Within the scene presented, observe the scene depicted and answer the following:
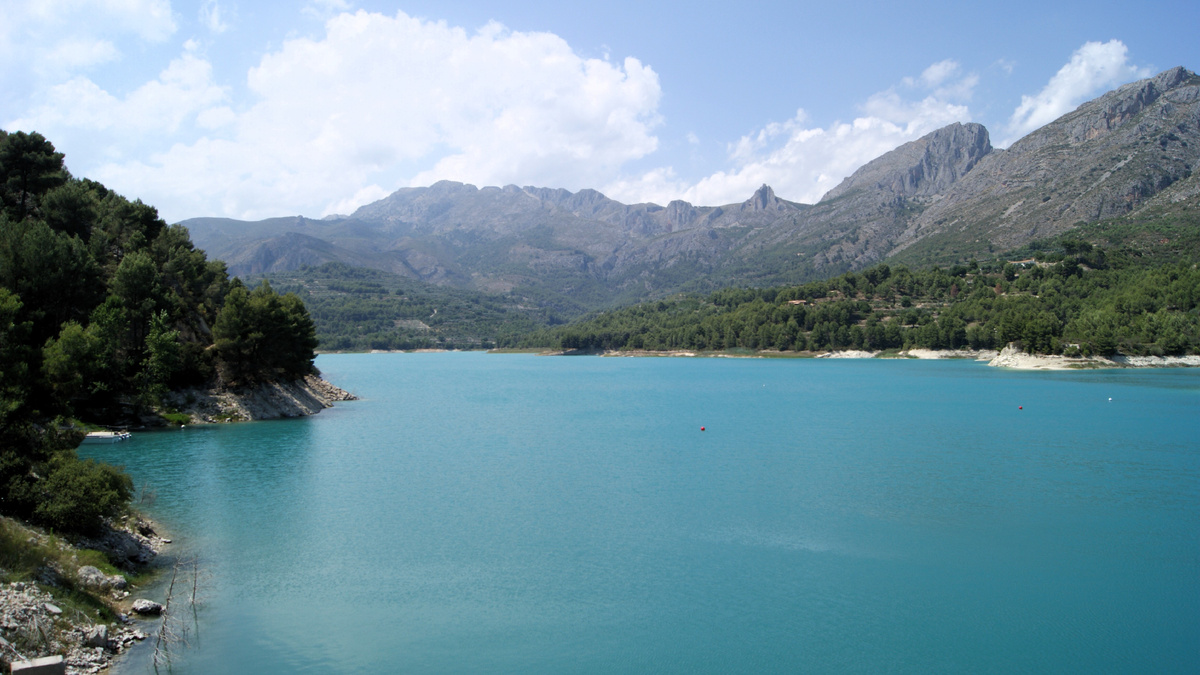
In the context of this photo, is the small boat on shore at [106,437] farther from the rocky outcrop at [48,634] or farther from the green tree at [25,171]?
the rocky outcrop at [48,634]

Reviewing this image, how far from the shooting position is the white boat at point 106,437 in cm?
3241

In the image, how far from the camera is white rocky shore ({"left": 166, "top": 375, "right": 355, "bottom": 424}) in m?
41.0

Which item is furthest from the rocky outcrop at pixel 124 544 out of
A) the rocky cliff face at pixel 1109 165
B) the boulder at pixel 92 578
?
the rocky cliff face at pixel 1109 165

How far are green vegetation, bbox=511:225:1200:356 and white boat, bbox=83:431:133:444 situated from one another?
98947mm

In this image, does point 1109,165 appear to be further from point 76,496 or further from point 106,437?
point 76,496

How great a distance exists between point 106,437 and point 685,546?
2908 centimetres

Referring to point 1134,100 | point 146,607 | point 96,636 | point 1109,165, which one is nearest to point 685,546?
point 146,607

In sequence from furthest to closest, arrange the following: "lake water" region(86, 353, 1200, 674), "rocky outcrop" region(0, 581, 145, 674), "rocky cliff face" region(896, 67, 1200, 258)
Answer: "rocky cliff face" region(896, 67, 1200, 258) < "lake water" region(86, 353, 1200, 674) < "rocky outcrop" region(0, 581, 145, 674)

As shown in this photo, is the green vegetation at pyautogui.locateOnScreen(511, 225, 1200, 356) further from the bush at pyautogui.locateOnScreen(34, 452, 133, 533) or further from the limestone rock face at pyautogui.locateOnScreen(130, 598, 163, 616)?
the limestone rock face at pyautogui.locateOnScreen(130, 598, 163, 616)

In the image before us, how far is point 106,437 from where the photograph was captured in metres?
32.9

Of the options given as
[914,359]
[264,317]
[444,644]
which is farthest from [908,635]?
[914,359]

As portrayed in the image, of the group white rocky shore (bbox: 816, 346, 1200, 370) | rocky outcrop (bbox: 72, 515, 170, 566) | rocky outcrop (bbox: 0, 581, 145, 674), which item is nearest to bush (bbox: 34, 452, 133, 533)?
→ rocky outcrop (bbox: 72, 515, 170, 566)

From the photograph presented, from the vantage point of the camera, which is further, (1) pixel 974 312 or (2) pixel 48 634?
(1) pixel 974 312

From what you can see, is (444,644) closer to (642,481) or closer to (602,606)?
(602,606)
